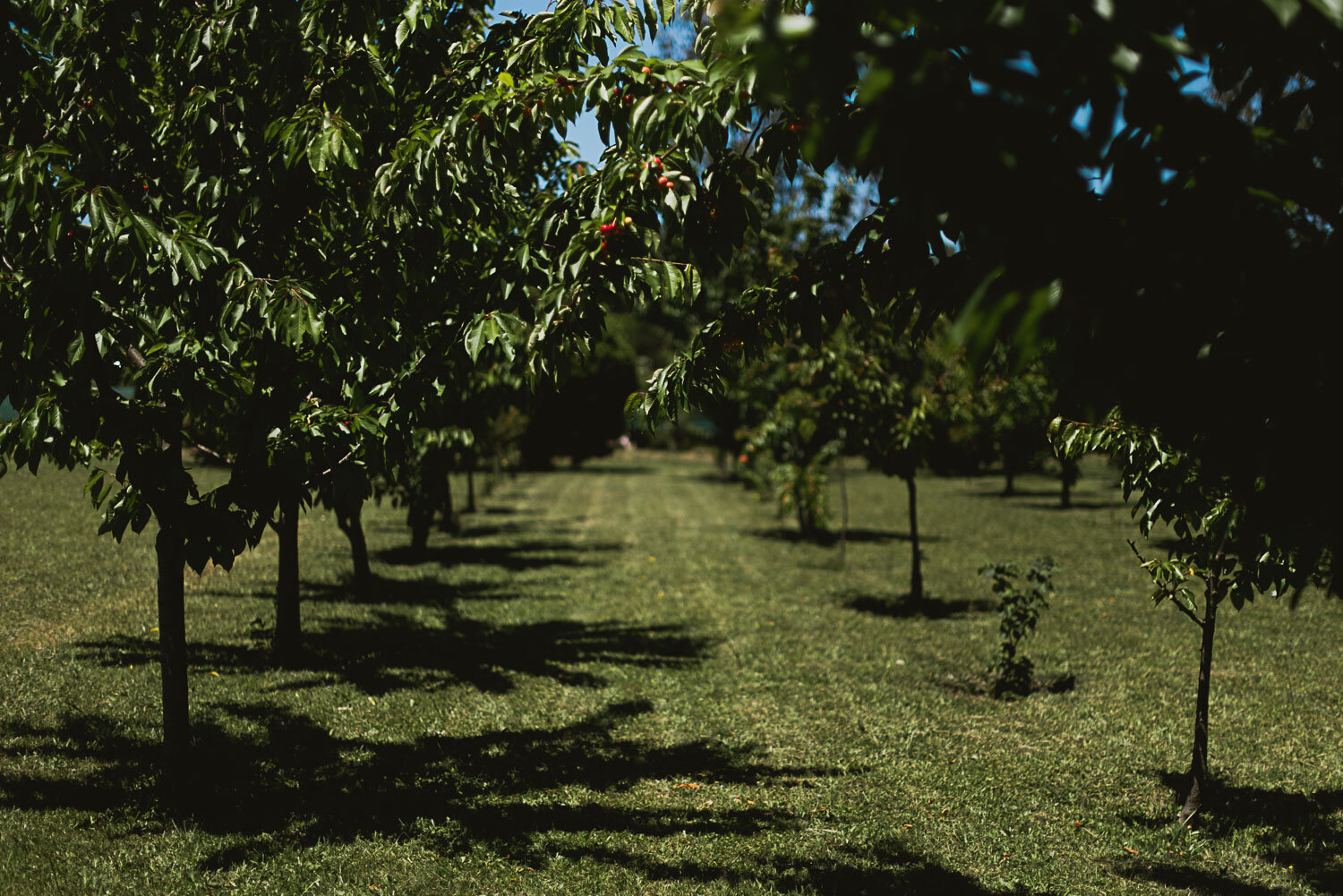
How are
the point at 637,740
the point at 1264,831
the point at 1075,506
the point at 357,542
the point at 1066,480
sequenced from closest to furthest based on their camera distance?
1. the point at 1264,831
2. the point at 637,740
3. the point at 357,542
4. the point at 1066,480
5. the point at 1075,506

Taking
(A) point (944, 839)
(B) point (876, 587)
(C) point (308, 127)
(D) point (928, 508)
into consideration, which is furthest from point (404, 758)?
(D) point (928, 508)

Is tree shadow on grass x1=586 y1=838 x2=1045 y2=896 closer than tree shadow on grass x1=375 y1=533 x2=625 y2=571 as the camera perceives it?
Yes

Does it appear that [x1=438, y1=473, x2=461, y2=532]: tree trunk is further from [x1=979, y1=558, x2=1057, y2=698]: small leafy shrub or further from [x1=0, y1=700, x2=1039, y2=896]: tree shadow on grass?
[x1=979, y1=558, x2=1057, y2=698]: small leafy shrub

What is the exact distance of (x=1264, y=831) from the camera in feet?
16.9

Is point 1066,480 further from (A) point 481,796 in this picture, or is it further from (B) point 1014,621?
(A) point 481,796

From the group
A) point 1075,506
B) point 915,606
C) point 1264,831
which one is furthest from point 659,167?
point 1075,506

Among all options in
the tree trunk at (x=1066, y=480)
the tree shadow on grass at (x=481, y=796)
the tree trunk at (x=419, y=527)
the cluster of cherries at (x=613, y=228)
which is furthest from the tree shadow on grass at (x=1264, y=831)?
the tree trunk at (x=1066, y=480)

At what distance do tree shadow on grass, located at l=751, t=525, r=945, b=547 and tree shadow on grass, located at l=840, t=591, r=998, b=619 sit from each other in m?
5.28

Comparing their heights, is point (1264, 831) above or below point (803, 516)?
below

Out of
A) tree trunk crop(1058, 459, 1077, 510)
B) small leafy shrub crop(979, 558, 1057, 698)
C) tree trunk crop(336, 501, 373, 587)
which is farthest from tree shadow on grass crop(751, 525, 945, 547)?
small leafy shrub crop(979, 558, 1057, 698)

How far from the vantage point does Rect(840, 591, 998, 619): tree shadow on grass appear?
36.7 ft

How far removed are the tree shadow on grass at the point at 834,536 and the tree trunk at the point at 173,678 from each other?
535 inches

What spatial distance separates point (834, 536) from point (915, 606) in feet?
23.5

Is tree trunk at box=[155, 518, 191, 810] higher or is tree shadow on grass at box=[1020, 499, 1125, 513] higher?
tree trunk at box=[155, 518, 191, 810]
